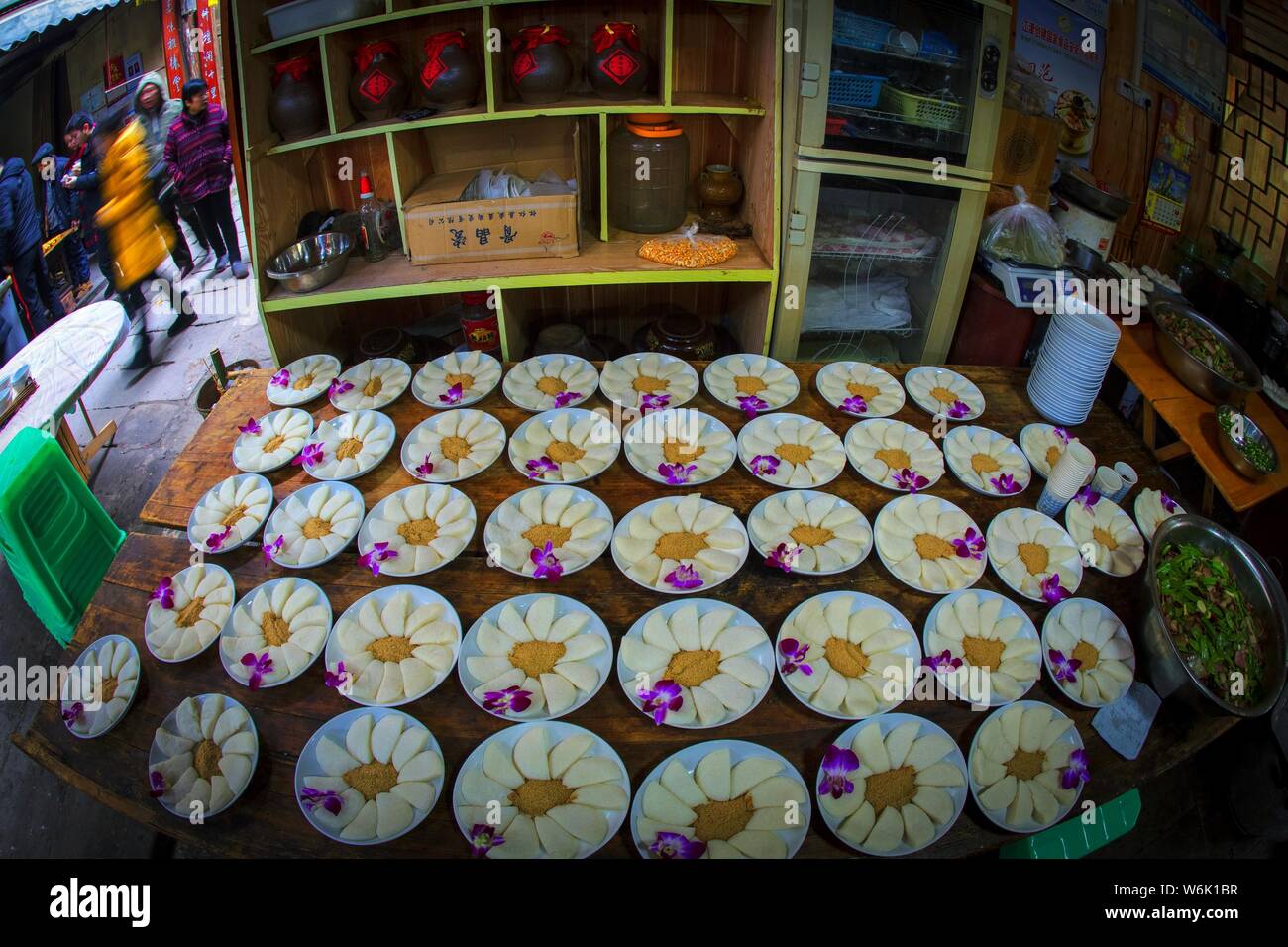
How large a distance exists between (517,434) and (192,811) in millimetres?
1535

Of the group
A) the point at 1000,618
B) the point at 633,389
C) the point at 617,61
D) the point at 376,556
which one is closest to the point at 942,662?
the point at 1000,618

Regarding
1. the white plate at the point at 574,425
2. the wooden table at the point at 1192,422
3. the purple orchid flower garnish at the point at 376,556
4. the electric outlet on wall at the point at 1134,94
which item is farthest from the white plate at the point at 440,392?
the electric outlet on wall at the point at 1134,94

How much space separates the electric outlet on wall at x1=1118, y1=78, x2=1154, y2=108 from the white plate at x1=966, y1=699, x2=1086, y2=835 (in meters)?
3.34

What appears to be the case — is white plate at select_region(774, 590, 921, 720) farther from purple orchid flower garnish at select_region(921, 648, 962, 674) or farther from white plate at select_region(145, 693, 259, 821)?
white plate at select_region(145, 693, 259, 821)

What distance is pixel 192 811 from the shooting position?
1638 millimetres

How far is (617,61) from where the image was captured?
9.80 feet

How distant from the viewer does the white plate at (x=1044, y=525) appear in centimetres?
219

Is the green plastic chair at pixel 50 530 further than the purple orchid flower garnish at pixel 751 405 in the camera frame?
No

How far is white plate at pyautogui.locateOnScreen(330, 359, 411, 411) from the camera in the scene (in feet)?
9.33

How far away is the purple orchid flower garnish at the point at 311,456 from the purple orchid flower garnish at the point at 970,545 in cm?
231

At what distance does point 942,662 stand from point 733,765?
689mm

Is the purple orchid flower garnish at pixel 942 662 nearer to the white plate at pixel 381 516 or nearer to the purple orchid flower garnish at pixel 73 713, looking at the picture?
the white plate at pixel 381 516

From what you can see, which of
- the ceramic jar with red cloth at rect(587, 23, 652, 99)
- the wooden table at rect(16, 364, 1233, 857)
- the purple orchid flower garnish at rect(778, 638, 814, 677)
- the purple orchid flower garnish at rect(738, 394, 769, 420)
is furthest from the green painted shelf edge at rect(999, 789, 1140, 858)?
the ceramic jar with red cloth at rect(587, 23, 652, 99)
